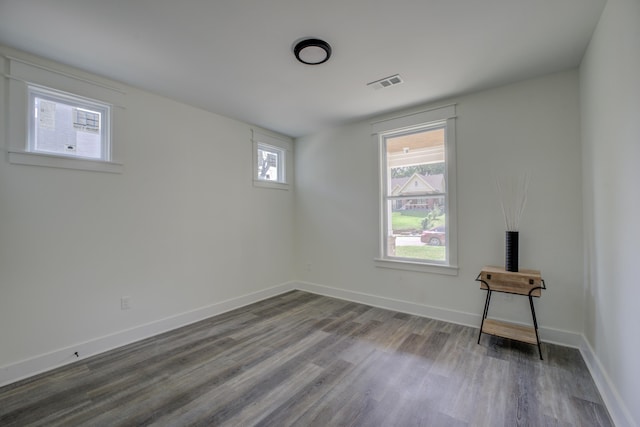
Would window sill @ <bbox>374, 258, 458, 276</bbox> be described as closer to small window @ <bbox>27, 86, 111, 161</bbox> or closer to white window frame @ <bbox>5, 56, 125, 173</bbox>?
white window frame @ <bbox>5, 56, 125, 173</bbox>

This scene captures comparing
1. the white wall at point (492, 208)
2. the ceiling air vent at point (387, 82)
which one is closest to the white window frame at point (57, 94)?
the ceiling air vent at point (387, 82)

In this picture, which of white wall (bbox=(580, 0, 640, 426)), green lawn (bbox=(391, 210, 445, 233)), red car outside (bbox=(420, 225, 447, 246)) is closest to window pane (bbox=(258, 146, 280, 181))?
green lawn (bbox=(391, 210, 445, 233))

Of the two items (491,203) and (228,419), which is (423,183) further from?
(228,419)

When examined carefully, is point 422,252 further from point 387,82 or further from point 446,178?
point 387,82

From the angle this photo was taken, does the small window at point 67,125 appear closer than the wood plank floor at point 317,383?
No

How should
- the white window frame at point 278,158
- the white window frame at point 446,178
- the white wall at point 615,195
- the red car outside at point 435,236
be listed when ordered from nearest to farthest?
the white wall at point 615,195 < the white window frame at point 446,178 < the red car outside at point 435,236 < the white window frame at point 278,158

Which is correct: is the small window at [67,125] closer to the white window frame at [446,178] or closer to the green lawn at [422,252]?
the white window frame at [446,178]

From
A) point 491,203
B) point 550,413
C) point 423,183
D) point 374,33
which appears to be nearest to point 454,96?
point 423,183

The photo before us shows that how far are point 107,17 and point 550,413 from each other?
4.02 meters

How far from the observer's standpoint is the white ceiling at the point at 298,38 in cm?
184

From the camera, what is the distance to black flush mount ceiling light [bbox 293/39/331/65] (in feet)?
7.16

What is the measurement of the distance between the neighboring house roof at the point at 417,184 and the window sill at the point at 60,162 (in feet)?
10.8

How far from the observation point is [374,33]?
210 centimetres

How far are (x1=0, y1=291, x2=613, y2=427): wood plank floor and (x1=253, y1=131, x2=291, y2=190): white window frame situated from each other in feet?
7.32
